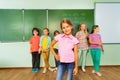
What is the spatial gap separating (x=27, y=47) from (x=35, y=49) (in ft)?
1.90

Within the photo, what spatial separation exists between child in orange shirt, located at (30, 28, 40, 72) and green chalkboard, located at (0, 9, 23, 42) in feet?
1.86

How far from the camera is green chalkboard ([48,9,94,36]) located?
6117 millimetres

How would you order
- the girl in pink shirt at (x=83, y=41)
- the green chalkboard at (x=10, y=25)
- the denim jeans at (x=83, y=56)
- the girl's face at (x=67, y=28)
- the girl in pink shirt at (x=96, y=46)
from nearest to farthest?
the girl's face at (x=67, y=28), the girl in pink shirt at (x=96, y=46), the girl in pink shirt at (x=83, y=41), the denim jeans at (x=83, y=56), the green chalkboard at (x=10, y=25)

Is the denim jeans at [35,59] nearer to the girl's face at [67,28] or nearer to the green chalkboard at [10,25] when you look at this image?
the green chalkboard at [10,25]

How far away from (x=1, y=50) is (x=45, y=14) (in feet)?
6.16

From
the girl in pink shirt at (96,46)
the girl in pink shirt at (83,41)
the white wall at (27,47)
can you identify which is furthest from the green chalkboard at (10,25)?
the girl in pink shirt at (96,46)

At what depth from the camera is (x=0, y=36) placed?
6.09 metres

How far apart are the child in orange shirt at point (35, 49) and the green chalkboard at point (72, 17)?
22.9 inches

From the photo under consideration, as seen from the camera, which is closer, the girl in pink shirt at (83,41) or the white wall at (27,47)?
the girl in pink shirt at (83,41)

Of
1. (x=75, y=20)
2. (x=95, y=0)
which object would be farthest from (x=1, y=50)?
(x=95, y=0)

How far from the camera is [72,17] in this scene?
615 centimetres

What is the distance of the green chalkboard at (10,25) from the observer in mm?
6086

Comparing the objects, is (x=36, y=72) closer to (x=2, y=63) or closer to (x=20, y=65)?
(x=20, y=65)

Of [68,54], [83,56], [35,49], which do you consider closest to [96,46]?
[83,56]
